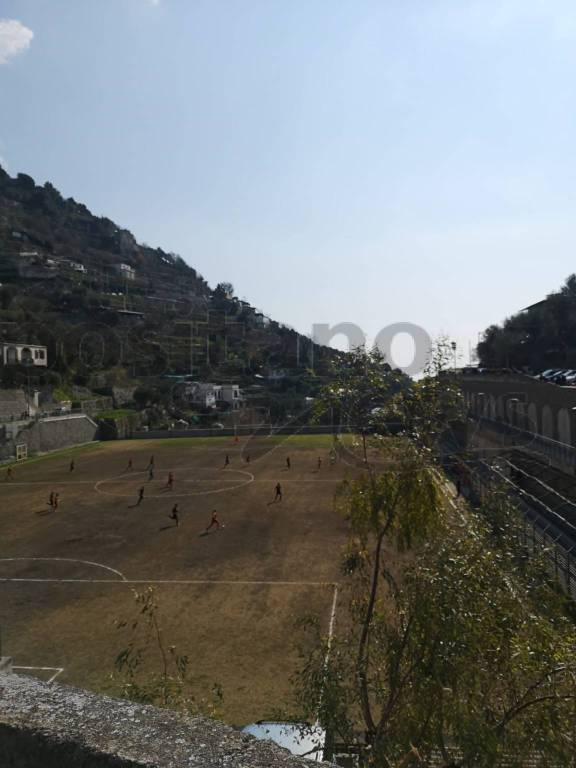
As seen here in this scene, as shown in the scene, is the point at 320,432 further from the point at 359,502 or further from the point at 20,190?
the point at 20,190

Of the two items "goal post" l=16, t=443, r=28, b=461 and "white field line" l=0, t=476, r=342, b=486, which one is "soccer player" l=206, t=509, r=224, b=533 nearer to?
"white field line" l=0, t=476, r=342, b=486

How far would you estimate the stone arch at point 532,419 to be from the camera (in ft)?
89.3

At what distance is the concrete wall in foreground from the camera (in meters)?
2.37

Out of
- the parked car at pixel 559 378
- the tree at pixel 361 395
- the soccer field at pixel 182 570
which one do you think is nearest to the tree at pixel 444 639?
the tree at pixel 361 395

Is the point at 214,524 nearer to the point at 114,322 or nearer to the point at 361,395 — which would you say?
the point at 361,395

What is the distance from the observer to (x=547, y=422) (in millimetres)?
25859

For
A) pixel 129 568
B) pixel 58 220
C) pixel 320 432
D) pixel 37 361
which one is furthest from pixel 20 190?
pixel 129 568

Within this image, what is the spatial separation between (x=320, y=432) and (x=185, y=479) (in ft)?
79.8

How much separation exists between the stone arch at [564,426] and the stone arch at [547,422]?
769 mm

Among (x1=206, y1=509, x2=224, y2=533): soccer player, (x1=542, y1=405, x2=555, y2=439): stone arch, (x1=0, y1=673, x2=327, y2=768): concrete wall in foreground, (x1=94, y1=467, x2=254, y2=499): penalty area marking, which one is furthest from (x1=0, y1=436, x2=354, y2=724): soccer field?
(x1=542, y1=405, x2=555, y2=439): stone arch

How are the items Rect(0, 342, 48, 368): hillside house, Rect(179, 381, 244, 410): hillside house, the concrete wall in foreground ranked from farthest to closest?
Rect(179, 381, 244, 410): hillside house
Rect(0, 342, 48, 368): hillside house
the concrete wall in foreground

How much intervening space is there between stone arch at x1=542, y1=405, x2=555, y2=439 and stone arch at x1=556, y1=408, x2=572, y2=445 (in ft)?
2.52

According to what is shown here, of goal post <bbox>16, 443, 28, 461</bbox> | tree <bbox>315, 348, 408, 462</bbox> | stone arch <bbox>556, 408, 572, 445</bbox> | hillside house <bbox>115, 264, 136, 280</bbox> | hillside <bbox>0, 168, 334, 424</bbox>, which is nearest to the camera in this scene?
tree <bbox>315, 348, 408, 462</bbox>

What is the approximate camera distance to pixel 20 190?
19962 cm
